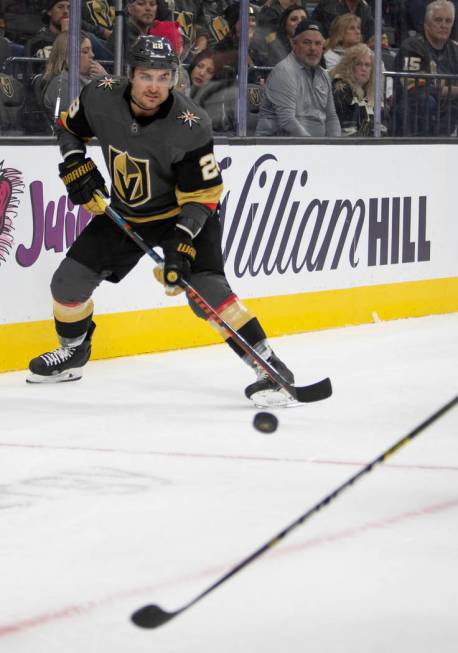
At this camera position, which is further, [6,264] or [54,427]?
[6,264]

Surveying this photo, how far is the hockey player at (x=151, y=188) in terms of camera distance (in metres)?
4.64

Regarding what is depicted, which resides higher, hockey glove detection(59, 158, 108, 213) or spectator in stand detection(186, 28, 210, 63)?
spectator in stand detection(186, 28, 210, 63)

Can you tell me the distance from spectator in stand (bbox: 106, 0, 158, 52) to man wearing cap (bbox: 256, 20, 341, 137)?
876mm

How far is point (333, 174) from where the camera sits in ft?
21.9

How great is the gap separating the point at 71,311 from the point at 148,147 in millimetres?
718

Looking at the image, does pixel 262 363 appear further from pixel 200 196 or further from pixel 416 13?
pixel 416 13

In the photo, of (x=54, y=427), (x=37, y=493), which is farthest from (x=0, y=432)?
(x=37, y=493)

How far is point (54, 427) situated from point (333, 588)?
181 cm

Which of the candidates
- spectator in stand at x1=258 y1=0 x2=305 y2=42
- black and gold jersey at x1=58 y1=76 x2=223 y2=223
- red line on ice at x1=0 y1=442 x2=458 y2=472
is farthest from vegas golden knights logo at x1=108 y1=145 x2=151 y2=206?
spectator in stand at x1=258 y1=0 x2=305 y2=42

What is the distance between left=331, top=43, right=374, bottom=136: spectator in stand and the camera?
22.0ft

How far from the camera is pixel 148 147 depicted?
4.74 m

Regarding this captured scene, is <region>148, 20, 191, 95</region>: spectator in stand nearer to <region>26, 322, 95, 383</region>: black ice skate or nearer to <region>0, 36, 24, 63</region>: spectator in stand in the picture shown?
<region>0, 36, 24, 63</region>: spectator in stand

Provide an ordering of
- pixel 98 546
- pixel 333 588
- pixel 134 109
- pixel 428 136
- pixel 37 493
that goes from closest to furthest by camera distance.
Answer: pixel 333 588, pixel 98 546, pixel 37 493, pixel 134 109, pixel 428 136

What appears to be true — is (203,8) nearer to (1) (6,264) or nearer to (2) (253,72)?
(2) (253,72)
